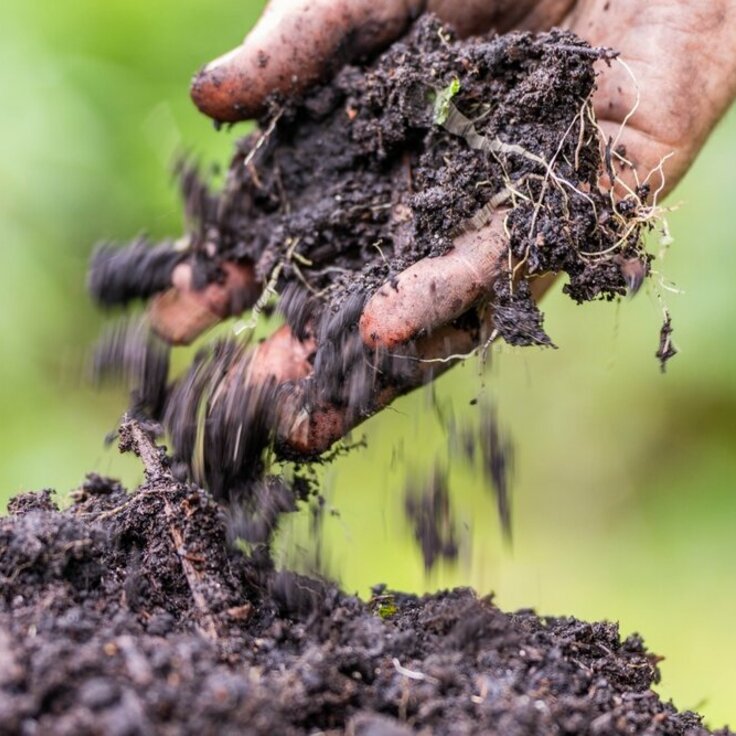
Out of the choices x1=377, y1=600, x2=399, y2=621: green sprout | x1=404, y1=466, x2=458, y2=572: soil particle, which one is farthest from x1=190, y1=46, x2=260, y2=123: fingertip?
x1=377, y1=600, x2=399, y2=621: green sprout

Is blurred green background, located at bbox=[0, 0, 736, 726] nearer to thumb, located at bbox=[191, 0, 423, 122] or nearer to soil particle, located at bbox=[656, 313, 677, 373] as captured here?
thumb, located at bbox=[191, 0, 423, 122]

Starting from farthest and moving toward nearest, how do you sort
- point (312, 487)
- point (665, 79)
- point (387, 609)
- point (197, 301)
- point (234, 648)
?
point (197, 301), point (665, 79), point (312, 487), point (387, 609), point (234, 648)

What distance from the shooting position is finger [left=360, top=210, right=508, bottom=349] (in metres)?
1.61

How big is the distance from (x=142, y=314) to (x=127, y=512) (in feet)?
2.37

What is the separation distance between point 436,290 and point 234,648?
2.36 ft

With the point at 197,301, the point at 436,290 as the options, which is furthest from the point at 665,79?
the point at 197,301

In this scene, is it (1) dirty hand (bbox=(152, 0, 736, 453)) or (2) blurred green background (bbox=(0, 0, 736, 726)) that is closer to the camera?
(1) dirty hand (bbox=(152, 0, 736, 453))

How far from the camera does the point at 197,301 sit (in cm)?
219

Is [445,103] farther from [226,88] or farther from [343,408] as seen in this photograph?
[343,408]

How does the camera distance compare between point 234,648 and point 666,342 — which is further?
point 666,342

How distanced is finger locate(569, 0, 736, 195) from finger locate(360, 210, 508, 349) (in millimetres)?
420

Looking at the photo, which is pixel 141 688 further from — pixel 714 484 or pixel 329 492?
pixel 714 484

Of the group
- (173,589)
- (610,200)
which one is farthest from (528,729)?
(610,200)

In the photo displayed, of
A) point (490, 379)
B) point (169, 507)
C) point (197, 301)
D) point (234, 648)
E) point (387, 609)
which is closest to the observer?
point (234, 648)
